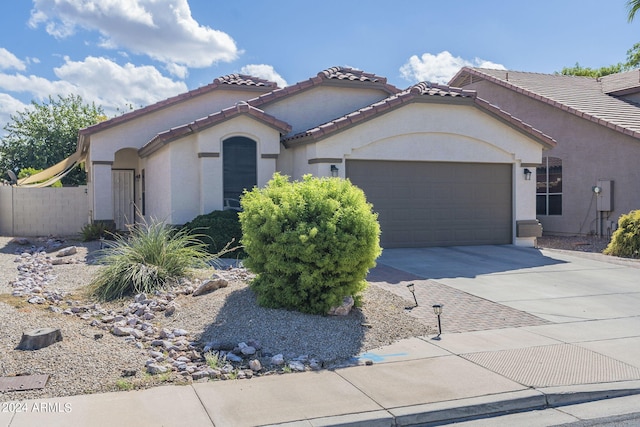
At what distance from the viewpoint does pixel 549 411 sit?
5.86 metres

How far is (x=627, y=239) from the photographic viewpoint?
1619 centimetres

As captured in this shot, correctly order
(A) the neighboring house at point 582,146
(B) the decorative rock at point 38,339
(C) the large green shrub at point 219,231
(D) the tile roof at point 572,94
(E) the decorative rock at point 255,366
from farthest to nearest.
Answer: (D) the tile roof at point 572,94
(A) the neighboring house at point 582,146
(C) the large green shrub at point 219,231
(B) the decorative rock at point 38,339
(E) the decorative rock at point 255,366

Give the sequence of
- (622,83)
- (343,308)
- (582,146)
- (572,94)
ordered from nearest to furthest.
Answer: (343,308), (582,146), (572,94), (622,83)

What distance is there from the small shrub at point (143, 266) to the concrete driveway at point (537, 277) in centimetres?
478

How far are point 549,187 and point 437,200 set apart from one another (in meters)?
8.37

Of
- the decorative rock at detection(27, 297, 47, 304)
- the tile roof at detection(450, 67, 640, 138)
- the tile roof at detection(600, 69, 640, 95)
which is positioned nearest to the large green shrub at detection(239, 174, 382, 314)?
the decorative rock at detection(27, 297, 47, 304)

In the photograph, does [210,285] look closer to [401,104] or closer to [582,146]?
[401,104]

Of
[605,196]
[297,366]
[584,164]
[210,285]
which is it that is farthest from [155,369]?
[584,164]

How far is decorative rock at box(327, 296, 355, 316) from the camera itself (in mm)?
8633

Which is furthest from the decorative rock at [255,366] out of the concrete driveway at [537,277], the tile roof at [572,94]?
the tile roof at [572,94]

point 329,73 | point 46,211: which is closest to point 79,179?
point 46,211

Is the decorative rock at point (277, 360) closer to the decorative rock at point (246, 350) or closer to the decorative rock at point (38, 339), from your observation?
the decorative rock at point (246, 350)

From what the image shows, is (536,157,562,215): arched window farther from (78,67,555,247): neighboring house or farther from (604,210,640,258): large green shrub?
(604,210,640,258): large green shrub

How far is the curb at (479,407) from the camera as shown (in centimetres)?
541
